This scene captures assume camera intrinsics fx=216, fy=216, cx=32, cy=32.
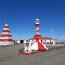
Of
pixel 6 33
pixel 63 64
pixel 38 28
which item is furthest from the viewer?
pixel 6 33

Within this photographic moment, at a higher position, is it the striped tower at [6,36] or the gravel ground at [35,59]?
the striped tower at [6,36]

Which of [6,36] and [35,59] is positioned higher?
[6,36]

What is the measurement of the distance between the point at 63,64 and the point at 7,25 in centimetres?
3088

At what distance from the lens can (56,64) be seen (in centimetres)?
1574

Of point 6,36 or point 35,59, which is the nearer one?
point 35,59

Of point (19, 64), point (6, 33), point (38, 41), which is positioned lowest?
point (19, 64)

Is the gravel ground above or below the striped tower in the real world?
below

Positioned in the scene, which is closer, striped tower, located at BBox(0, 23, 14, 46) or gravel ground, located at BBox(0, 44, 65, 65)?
gravel ground, located at BBox(0, 44, 65, 65)

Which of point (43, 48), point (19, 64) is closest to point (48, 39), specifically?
point (43, 48)

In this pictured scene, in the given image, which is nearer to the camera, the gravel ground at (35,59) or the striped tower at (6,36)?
the gravel ground at (35,59)

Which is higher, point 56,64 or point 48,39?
point 48,39

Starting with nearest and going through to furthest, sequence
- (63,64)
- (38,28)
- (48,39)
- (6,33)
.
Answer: (63,64) < (38,28) < (6,33) < (48,39)

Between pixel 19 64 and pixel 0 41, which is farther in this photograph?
pixel 0 41

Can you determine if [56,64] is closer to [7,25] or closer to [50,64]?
[50,64]
